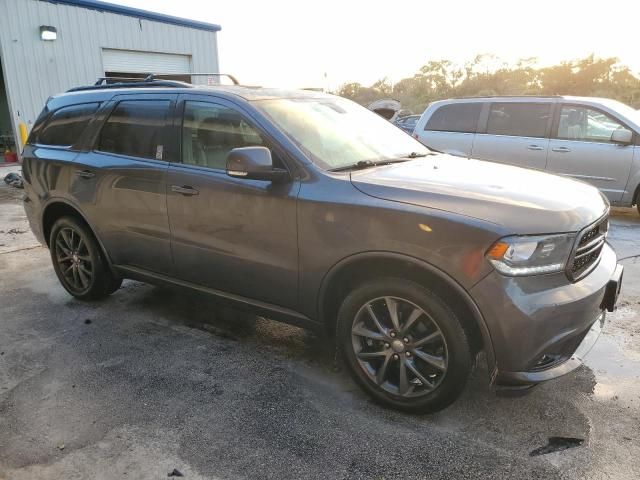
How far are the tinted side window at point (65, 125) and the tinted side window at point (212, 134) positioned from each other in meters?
1.18

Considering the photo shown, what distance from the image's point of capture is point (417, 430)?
2.76 meters

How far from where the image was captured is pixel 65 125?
178 inches

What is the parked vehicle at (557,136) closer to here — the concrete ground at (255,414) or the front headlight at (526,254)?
the concrete ground at (255,414)

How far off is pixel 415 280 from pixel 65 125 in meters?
3.49

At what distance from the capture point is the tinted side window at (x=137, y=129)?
12.4ft

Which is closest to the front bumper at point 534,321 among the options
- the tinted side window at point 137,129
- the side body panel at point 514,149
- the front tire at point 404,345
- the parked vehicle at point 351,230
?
the parked vehicle at point 351,230

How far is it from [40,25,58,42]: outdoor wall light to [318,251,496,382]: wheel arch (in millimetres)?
13733

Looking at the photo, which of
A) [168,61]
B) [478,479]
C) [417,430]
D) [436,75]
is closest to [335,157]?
[417,430]

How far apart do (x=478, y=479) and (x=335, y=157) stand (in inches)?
76.0

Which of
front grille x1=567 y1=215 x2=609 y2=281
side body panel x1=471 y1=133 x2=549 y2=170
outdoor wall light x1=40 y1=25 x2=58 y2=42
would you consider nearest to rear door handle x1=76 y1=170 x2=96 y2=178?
front grille x1=567 y1=215 x2=609 y2=281

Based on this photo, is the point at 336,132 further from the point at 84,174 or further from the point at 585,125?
the point at 585,125

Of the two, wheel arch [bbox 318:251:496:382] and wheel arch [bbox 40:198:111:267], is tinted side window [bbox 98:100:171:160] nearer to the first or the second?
wheel arch [bbox 40:198:111:267]

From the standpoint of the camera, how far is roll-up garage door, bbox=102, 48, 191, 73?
1508cm

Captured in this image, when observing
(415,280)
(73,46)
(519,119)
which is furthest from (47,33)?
(415,280)
